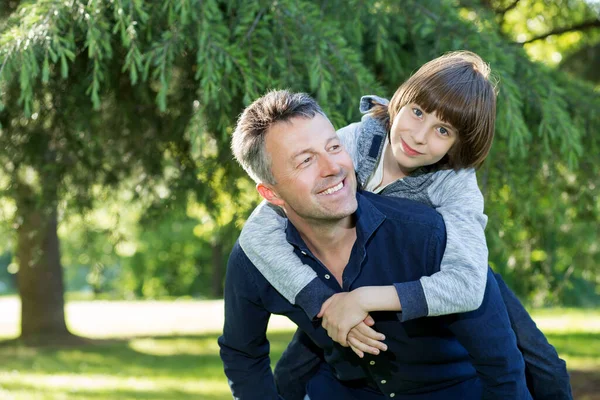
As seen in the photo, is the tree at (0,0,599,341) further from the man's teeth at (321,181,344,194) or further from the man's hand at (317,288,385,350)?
the man's hand at (317,288,385,350)

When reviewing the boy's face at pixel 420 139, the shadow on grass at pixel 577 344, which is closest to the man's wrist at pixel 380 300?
the boy's face at pixel 420 139

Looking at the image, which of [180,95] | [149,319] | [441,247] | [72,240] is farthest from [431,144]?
[72,240]

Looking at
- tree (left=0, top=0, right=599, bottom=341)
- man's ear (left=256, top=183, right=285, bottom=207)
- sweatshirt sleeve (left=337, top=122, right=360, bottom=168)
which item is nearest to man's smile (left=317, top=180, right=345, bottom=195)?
man's ear (left=256, top=183, right=285, bottom=207)

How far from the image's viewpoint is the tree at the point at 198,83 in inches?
132

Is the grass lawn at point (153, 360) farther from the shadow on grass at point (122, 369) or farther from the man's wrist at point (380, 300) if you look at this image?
the man's wrist at point (380, 300)

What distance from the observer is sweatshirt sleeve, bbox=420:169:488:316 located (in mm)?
2236

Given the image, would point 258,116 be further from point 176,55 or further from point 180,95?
point 180,95

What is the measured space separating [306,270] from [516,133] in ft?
5.05

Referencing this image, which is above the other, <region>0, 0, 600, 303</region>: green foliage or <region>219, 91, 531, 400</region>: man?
<region>0, 0, 600, 303</region>: green foliage

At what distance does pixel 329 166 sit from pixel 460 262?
475 millimetres

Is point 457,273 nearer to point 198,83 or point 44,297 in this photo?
point 198,83

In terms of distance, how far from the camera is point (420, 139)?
2875 millimetres

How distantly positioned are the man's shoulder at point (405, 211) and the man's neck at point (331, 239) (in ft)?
0.34

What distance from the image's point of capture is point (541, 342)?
2586 mm
